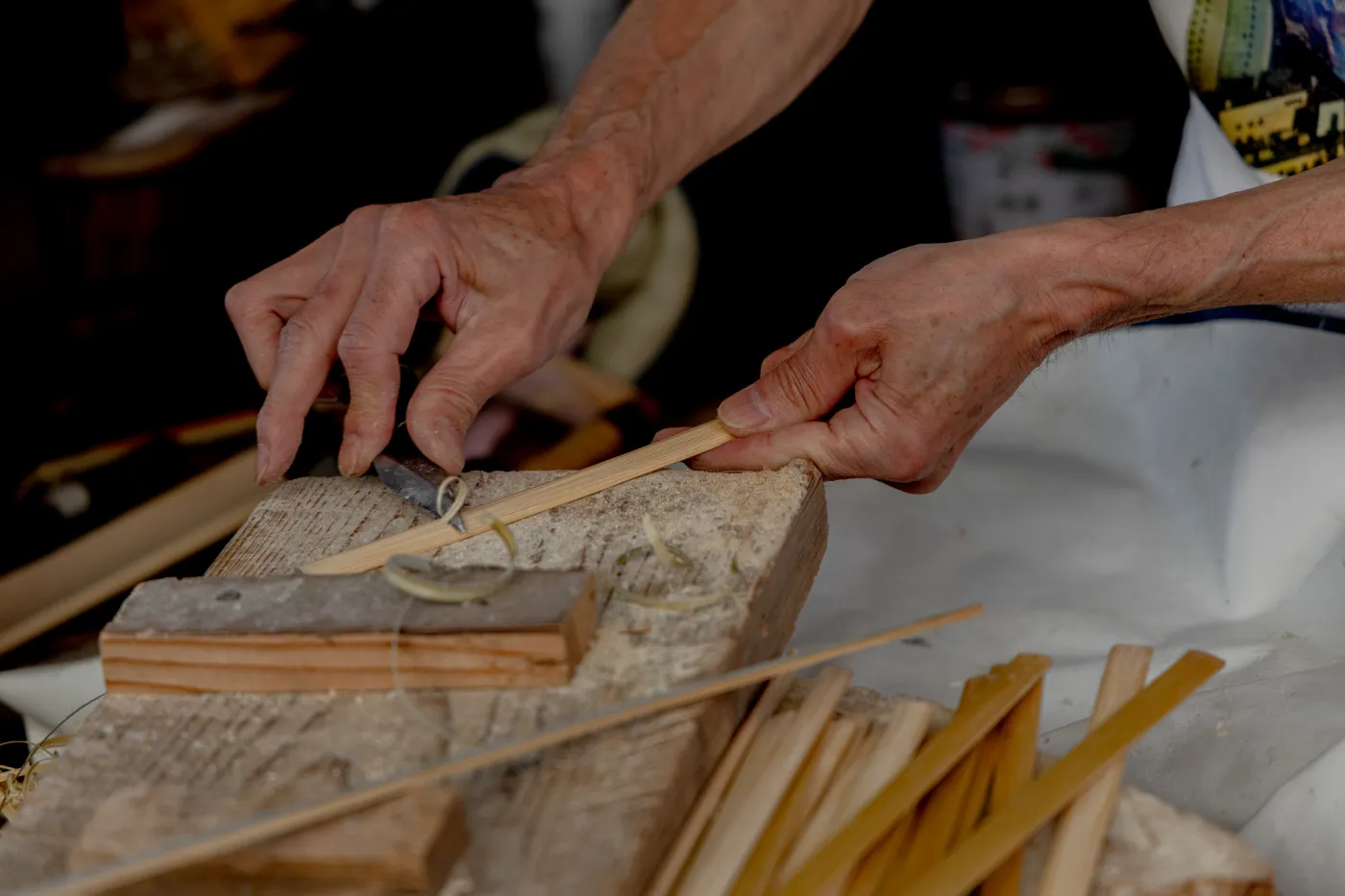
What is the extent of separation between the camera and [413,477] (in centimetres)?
144

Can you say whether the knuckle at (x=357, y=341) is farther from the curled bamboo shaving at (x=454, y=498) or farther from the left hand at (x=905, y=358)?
the left hand at (x=905, y=358)

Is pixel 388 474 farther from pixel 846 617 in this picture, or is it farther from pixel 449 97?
pixel 449 97

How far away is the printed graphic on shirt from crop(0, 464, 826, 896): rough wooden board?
4.04ft

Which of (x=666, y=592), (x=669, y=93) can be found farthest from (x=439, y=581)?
(x=669, y=93)

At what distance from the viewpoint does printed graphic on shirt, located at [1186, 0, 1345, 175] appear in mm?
1934

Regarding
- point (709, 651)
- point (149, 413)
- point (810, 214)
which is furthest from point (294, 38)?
point (709, 651)

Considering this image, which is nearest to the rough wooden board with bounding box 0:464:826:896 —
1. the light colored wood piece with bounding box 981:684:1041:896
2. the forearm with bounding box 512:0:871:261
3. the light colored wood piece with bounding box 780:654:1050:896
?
the light colored wood piece with bounding box 780:654:1050:896

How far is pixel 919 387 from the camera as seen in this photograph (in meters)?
1.52

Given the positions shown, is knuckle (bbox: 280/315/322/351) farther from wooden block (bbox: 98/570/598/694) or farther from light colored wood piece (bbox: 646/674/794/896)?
light colored wood piece (bbox: 646/674/794/896)

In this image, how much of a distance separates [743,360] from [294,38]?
1.32 m

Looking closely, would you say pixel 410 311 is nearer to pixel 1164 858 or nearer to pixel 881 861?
pixel 881 861

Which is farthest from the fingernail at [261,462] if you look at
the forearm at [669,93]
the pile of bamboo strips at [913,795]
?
the pile of bamboo strips at [913,795]

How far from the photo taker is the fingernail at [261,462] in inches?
60.0

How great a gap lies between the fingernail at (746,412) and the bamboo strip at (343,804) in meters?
0.49
